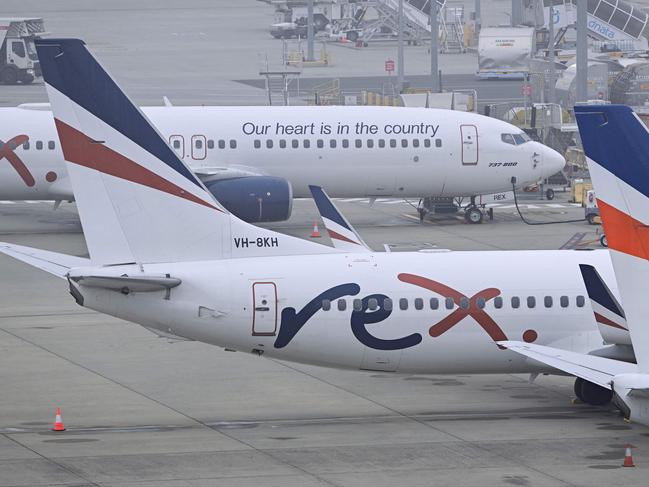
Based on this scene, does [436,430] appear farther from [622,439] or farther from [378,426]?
[622,439]

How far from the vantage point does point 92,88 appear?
2877cm

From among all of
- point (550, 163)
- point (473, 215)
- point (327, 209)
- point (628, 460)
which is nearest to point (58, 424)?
point (327, 209)

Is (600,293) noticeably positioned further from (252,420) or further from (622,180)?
(252,420)

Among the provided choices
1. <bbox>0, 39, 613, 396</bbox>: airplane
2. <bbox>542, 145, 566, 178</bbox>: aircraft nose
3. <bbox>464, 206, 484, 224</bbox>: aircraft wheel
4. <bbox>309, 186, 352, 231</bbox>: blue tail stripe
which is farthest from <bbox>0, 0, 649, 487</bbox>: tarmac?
<bbox>542, 145, 566, 178</bbox>: aircraft nose

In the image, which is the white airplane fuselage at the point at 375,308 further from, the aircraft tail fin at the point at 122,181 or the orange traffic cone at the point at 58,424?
the orange traffic cone at the point at 58,424

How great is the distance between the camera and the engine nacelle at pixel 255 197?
5303 cm

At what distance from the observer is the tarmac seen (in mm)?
26062

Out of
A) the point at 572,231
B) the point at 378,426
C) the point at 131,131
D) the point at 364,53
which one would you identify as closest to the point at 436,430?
the point at 378,426

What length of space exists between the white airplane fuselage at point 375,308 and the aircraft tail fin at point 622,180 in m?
7.21

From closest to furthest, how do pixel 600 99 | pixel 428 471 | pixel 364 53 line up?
pixel 428 471, pixel 600 99, pixel 364 53

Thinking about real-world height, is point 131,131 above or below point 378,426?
above

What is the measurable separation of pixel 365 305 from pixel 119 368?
770cm

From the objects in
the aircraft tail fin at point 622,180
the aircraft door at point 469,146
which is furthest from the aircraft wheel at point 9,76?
the aircraft tail fin at point 622,180

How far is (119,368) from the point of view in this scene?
3491 cm
